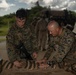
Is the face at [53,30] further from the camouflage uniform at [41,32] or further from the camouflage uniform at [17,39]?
the camouflage uniform at [41,32]

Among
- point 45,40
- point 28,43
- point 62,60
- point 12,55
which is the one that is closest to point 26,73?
point 62,60

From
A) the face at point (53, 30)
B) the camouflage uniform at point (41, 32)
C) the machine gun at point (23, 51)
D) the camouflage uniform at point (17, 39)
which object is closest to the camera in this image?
the face at point (53, 30)

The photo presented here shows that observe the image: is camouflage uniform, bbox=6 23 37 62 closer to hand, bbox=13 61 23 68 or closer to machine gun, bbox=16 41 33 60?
machine gun, bbox=16 41 33 60

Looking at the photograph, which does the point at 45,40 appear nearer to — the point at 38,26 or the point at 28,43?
the point at 38,26

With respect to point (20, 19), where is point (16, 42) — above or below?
below

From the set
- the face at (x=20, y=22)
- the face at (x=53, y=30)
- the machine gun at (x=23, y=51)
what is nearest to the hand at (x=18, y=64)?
the face at (x=53, y=30)

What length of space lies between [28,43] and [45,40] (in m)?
8.83

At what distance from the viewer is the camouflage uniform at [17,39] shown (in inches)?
278

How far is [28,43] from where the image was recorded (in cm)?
755

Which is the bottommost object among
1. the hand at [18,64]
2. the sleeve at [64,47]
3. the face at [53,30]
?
the hand at [18,64]

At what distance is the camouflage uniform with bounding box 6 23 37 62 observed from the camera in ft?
23.2

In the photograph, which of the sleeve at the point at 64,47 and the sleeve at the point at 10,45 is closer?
the sleeve at the point at 64,47

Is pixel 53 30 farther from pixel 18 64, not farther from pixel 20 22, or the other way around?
pixel 20 22

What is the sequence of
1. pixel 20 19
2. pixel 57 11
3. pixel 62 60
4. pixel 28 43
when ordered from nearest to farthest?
1. pixel 62 60
2. pixel 20 19
3. pixel 28 43
4. pixel 57 11
